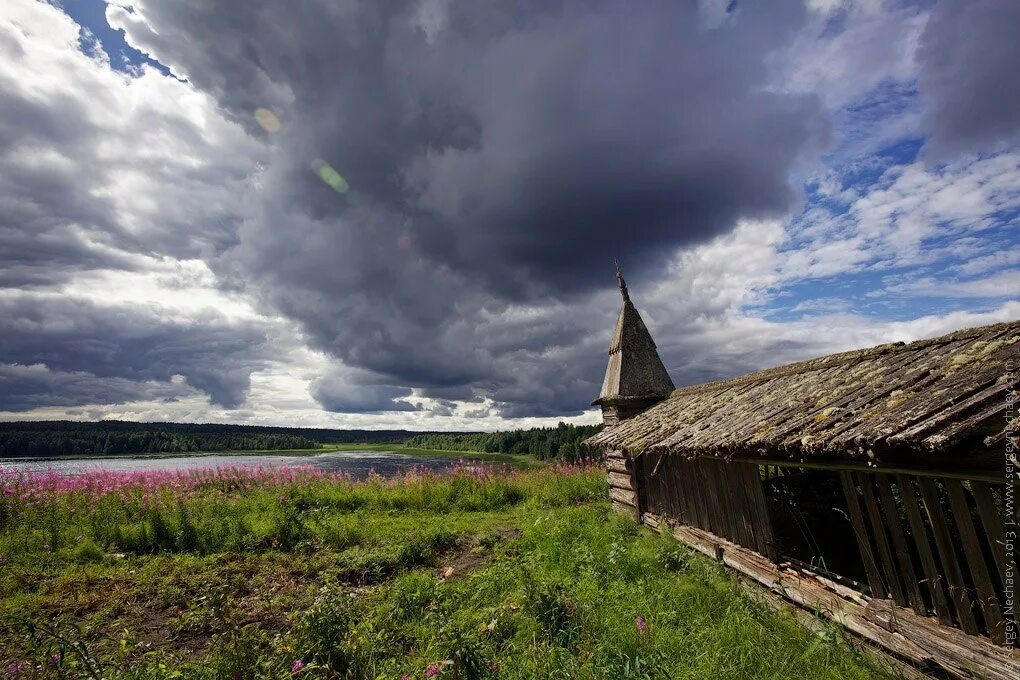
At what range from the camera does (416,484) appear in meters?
15.0

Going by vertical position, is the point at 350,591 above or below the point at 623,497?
below

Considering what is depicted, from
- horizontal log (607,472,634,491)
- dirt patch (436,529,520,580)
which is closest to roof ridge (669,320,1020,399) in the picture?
horizontal log (607,472,634,491)

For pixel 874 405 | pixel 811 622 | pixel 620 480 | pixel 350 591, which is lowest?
pixel 350 591

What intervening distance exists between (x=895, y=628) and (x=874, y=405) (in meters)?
2.21

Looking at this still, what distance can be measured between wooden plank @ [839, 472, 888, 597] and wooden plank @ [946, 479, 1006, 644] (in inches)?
40.5

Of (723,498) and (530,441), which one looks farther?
(530,441)

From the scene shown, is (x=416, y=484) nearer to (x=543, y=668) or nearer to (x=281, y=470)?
(x=281, y=470)

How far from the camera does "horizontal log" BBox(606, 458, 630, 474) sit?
11432mm

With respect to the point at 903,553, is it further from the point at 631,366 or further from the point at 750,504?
the point at 631,366

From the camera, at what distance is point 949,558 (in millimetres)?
3967

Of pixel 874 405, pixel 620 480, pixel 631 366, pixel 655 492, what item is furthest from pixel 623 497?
pixel 874 405

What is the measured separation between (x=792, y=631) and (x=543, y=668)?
3185mm

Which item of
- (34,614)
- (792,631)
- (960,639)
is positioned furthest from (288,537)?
(960,639)

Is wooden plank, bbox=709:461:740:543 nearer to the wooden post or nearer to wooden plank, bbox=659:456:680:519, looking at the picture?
wooden plank, bbox=659:456:680:519
